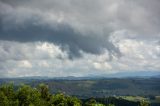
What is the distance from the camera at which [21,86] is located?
157250 millimetres

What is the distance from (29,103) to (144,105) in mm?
57560

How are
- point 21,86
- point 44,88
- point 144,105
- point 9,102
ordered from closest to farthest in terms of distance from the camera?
point 144,105, point 9,102, point 21,86, point 44,88

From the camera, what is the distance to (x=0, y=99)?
147375 mm

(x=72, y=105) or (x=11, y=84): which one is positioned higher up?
(x=11, y=84)

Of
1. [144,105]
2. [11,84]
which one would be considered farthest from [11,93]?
[144,105]

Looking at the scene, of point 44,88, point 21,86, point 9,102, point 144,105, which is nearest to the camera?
point 144,105

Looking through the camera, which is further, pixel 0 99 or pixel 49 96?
pixel 49 96

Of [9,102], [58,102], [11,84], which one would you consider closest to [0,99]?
[9,102]

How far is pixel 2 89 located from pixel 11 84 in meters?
5.23

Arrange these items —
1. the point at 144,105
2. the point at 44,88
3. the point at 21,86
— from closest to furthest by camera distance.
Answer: the point at 144,105
the point at 21,86
the point at 44,88

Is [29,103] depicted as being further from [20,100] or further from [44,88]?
[44,88]

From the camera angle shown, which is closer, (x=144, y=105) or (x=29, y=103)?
(x=144, y=105)

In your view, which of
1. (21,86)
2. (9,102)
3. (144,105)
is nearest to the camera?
(144,105)

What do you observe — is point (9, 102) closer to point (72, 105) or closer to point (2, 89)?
point (2, 89)
